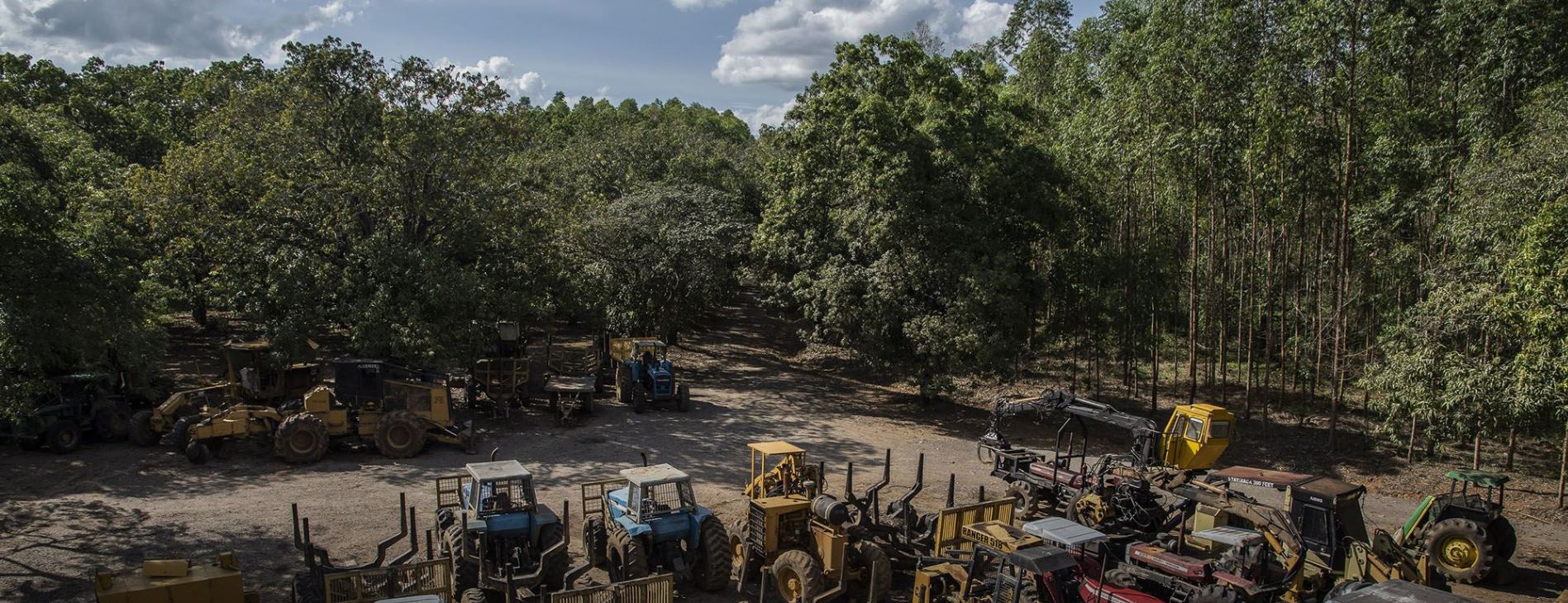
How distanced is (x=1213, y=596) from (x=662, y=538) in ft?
22.3

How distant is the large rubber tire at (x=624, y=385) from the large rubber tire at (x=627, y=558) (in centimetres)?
1378

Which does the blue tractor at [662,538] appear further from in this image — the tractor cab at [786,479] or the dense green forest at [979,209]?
the dense green forest at [979,209]

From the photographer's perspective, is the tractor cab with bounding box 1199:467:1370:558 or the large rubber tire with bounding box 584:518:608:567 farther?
the tractor cab with bounding box 1199:467:1370:558

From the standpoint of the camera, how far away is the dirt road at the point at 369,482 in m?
13.3

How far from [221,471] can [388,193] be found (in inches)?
318

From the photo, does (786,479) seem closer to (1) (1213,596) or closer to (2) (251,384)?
(1) (1213,596)

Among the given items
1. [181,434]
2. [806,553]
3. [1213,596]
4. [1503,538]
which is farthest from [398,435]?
[1503,538]

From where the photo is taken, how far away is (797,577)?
11.5 metres

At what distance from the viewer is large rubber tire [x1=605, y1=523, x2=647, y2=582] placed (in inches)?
448

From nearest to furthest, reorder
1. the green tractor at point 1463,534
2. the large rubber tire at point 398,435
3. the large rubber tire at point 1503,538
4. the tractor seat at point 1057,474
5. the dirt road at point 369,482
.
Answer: the dirt road at point 369,482
the green tractor at point 1463,534
the large rubber tire at point 1503,538
the tractor seat at point 1057,474
the large rubber tire at point 398,435

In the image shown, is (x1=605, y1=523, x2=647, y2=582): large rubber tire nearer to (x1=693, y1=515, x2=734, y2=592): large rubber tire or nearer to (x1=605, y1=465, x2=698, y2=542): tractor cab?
(x1=605, y1=465, x2=698, y2=542): tractor cab

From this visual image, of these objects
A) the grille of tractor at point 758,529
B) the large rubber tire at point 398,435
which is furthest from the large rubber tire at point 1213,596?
the large rubber tire at point 398,435

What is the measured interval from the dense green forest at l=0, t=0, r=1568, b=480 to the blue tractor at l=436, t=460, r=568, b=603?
24.8 ft

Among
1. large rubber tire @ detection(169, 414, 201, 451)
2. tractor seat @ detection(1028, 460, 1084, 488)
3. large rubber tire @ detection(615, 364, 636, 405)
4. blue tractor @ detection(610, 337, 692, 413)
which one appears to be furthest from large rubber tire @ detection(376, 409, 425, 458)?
tractor seat @ detection(1028, 460, 1084, 488)
